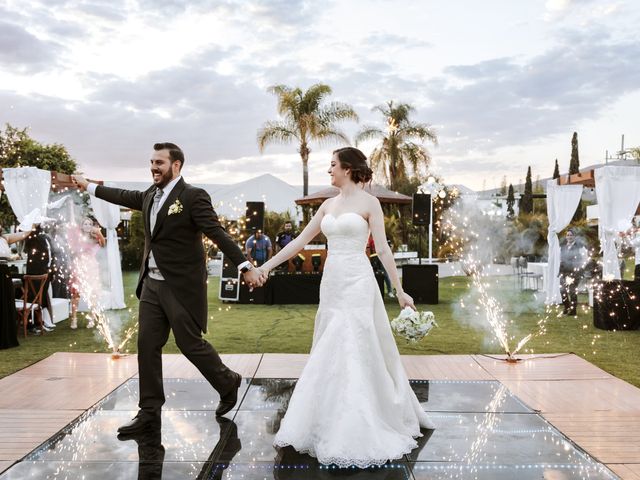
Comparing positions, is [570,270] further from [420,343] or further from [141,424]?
[141,424]

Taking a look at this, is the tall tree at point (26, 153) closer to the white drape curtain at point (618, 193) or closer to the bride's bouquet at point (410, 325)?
the white drape curtain at point (618, 193)

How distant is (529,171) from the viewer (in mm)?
51062

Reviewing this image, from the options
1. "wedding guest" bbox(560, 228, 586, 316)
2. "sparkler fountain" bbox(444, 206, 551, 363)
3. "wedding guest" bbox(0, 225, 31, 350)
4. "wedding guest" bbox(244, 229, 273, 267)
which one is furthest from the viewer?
"sparkler fountain" bbox(444, 206, 551, 363)

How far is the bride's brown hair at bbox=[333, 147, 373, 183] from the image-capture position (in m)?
4.18

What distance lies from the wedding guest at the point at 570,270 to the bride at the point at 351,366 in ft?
28.7

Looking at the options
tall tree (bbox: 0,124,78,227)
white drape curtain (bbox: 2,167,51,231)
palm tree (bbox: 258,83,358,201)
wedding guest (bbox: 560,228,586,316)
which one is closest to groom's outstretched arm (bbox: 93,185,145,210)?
white drape curtain (bbox: 2,167,51,231)

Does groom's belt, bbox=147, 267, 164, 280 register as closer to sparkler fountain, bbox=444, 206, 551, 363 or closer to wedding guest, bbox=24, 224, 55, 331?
wedding guest, bbox=24, 224, 55, 331

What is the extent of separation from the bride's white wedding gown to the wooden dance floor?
0.16 metres

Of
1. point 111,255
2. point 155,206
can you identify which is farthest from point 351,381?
point 111,255

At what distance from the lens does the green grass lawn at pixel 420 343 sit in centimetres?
780

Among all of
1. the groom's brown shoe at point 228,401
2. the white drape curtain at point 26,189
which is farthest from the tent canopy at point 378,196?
the groom's brown shoe at point 228,401

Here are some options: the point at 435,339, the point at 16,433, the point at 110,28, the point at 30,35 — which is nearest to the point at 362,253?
the point at 16,433

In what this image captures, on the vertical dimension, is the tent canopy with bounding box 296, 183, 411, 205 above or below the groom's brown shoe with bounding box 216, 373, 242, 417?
above

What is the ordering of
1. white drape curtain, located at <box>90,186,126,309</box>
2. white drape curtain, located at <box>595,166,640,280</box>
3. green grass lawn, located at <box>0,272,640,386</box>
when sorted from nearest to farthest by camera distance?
green grass lawn, located at <box>0,272,640,386</box>
white drape curtain, located at <box>595,166,640,280</box>
white drape curtain, located at <box>90,186,126,309</box>
